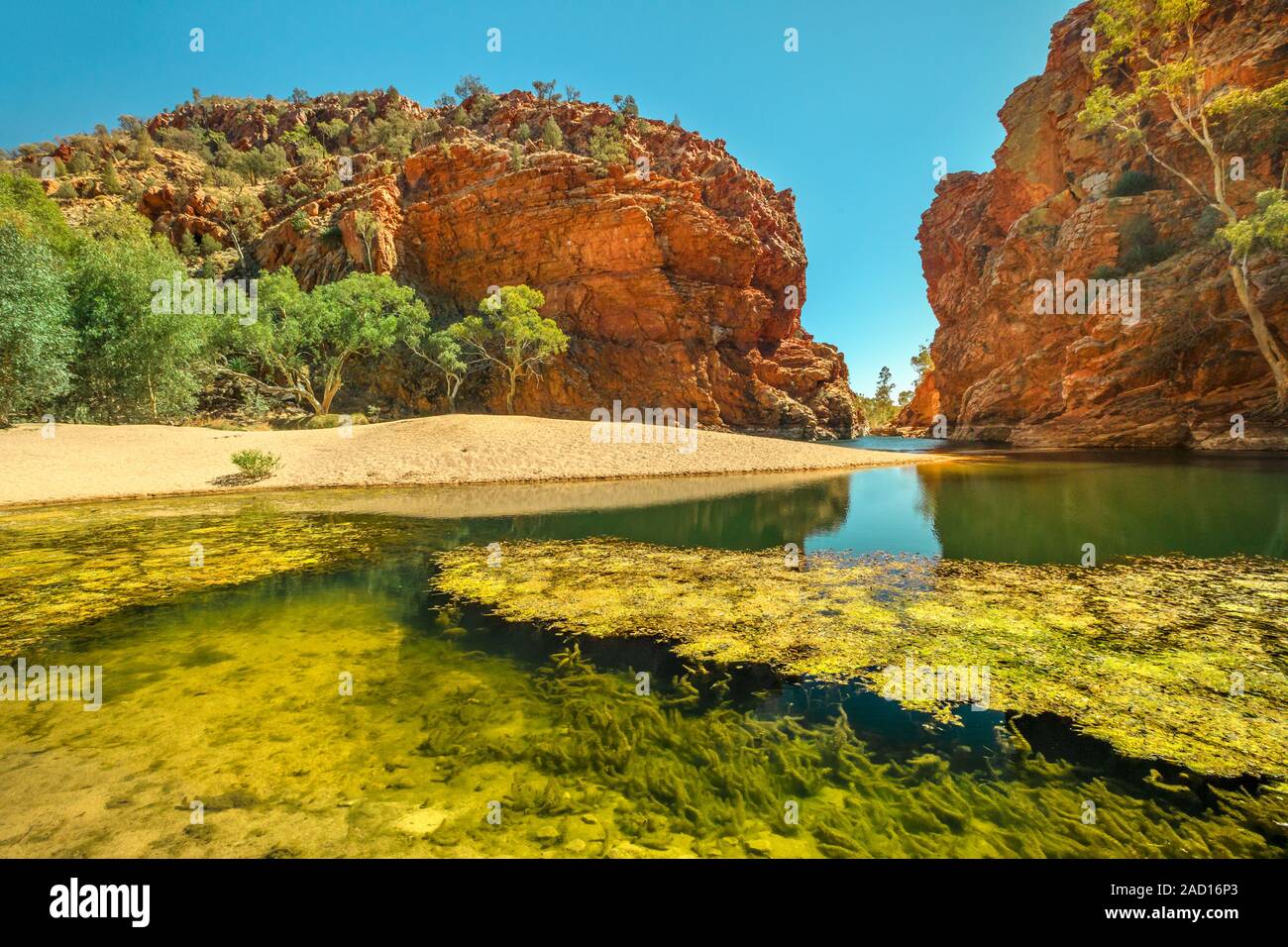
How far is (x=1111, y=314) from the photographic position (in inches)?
1389

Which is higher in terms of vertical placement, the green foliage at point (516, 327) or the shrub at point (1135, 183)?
the shrub at point (1135, 183)

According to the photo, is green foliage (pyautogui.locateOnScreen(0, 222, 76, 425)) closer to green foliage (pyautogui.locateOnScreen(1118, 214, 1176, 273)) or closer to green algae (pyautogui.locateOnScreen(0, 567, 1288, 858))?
green algae (pyautogui.locateOnScreen(0, 567, 1288, 858))

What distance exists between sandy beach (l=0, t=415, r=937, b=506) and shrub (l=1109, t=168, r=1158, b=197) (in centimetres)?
2875

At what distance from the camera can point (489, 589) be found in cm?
806

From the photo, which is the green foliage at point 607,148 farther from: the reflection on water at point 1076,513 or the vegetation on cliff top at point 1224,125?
the reflection on water at point 1076,513

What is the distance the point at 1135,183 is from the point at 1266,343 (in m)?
18.5

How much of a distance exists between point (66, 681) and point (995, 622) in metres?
10.1

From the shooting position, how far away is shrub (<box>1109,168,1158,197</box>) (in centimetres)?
3841

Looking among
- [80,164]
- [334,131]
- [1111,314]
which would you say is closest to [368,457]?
[1111,314]

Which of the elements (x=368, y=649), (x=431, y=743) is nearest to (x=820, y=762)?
(x=431, y=743)

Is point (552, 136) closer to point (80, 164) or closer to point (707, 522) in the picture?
point (80, 164)

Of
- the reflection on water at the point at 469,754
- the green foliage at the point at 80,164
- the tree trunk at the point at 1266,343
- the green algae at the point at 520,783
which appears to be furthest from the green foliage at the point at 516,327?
the green foliage at the point at 80,164

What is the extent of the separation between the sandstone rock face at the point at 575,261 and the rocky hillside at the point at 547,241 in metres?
0.18

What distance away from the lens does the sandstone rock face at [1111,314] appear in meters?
30.7
